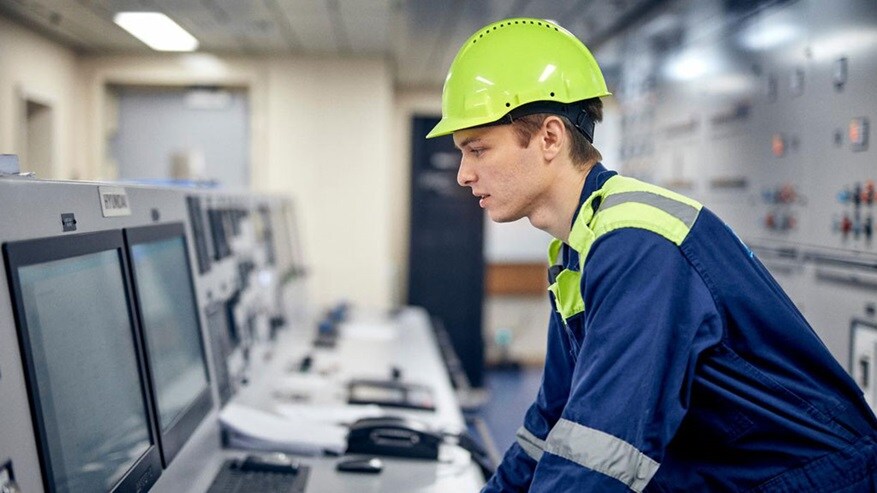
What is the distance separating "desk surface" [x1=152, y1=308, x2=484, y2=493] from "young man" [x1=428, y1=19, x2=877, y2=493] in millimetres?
634

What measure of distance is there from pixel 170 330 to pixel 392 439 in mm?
610

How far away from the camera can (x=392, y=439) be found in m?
1.90

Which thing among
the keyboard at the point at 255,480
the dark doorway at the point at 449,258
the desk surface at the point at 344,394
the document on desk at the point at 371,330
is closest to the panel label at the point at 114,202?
the desk surface at the point at 344,394

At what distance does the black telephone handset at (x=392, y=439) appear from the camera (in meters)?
1.87

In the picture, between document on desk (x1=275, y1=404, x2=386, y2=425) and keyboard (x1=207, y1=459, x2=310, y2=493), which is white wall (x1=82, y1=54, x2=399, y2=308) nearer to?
document on desk (x1=275, y1=404, x2=386, y2=425)

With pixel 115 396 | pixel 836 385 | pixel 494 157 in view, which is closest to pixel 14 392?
pixel 115 396

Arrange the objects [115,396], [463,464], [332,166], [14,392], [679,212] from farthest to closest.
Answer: [332,166], [463,464], [115,396], [679,212], [14,392]

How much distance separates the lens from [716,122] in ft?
11.5

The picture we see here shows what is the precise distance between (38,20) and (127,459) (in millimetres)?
4079

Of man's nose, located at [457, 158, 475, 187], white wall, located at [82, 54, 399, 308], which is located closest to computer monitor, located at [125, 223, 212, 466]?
man's nose, located at [457, 158, 475, 187]

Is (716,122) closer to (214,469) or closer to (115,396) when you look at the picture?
(214,469)

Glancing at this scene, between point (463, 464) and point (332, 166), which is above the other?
point (332, 166)

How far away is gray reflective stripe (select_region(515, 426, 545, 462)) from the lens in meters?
1.46

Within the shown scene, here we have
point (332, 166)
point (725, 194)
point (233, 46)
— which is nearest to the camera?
point (725, 194)
